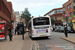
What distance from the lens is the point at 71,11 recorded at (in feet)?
130

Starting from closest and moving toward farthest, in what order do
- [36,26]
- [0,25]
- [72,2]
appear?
[0,25] → [36,26] → [72,2]

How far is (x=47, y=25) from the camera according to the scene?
15367 mm

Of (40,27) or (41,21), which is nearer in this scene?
(40,27)

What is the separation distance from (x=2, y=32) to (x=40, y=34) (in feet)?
16.1

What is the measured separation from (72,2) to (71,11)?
3089mm

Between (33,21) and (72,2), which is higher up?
(72,2)

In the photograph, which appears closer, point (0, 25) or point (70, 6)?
point (0, 25)

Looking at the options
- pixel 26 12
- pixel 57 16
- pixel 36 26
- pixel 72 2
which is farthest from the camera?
pixel 26 12

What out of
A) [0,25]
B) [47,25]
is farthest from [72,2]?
[0,25]

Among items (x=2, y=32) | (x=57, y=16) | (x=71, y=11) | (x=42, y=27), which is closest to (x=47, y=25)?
(x=42, y=27)

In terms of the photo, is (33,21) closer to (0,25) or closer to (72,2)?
(0,25)

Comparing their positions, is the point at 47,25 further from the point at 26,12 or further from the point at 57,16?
the point at 26,12

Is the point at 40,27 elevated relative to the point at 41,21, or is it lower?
lower

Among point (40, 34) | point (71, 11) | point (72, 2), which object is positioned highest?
point (72, 2)
